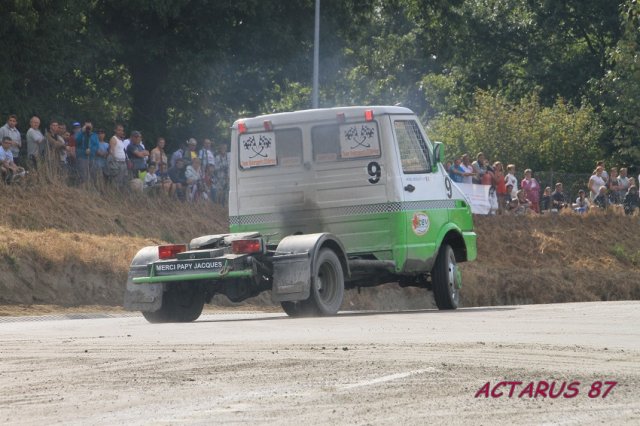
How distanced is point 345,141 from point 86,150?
414 inches

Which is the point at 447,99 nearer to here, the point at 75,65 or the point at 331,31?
the point at 331,31

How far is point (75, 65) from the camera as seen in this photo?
1371 inches

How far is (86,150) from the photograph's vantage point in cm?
2819

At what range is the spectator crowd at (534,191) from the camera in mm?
34031

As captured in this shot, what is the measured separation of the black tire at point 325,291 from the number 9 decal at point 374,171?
140 cm

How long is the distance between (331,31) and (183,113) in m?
5.04

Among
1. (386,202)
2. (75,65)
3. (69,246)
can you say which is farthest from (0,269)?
(75,65)

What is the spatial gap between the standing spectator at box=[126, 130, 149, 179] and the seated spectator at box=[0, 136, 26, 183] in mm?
2659

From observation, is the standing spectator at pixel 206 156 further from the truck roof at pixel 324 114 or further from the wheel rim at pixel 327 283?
the wheel rim at pixel 327 283

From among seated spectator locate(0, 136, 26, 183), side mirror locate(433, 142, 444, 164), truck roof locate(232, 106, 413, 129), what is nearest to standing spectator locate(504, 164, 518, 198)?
seated spectator locate(0, 136, 26, 183)

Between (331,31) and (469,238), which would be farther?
(331,31)

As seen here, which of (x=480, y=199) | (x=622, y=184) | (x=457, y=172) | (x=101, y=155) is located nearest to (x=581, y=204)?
(x=622, y=184)

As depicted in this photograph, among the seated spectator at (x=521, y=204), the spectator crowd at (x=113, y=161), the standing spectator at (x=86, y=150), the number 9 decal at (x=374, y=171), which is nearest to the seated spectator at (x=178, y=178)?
the spectator crowd at (x=113, y=161)

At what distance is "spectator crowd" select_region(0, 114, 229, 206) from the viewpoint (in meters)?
26.8
